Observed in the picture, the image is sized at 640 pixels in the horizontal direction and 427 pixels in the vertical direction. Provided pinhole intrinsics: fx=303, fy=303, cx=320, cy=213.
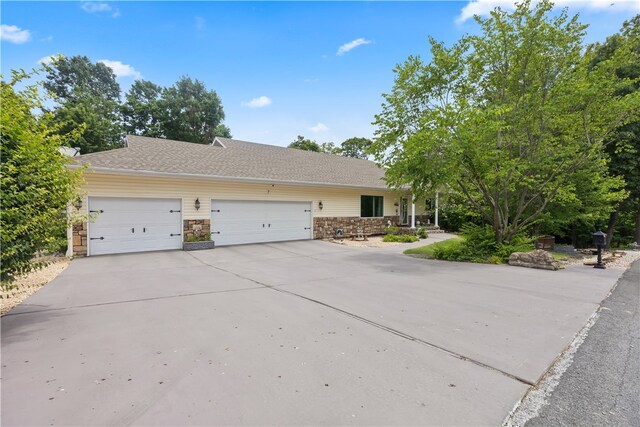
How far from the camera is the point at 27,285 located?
603cm

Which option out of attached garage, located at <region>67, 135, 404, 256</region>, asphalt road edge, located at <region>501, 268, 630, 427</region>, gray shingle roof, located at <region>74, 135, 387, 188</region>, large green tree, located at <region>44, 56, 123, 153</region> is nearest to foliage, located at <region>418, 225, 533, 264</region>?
gray shingle roof, located at <region>74, 135, 387, 188</region>

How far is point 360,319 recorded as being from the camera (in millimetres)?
4316

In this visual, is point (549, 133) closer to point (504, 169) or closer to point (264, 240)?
point (504, 169)

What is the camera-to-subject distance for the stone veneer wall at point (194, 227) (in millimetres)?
11226

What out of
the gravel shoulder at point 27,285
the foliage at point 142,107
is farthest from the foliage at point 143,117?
the gravel shoulder at point 27,285

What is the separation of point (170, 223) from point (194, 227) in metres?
0.82

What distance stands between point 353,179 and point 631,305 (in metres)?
11.9

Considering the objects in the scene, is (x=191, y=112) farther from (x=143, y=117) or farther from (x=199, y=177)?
(x=199, y=177)

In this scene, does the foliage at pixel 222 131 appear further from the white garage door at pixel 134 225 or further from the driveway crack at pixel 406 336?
the driveway crack at pixel 406 336

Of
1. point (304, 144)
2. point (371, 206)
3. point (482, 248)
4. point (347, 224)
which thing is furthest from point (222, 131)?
point (482, 248)

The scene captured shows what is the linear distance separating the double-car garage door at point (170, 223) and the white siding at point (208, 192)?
0.22 metres

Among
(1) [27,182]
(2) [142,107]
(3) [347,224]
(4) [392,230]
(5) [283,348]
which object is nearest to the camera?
(5) [283,348]

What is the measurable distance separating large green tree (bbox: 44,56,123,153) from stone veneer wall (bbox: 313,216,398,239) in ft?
41.8

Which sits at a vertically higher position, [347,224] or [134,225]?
[134,225]
